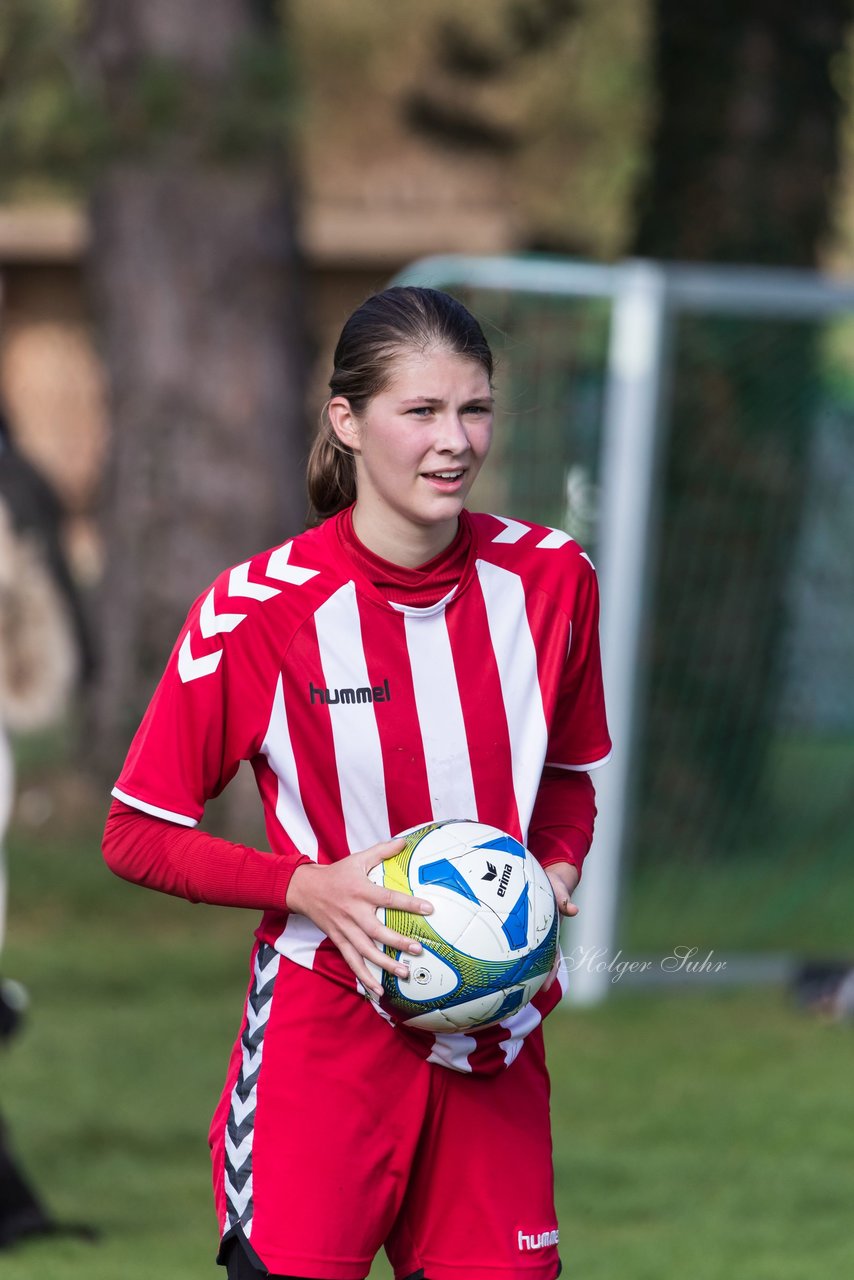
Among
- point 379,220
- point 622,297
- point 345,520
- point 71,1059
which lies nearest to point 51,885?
point 71,1059

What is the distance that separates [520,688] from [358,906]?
0.48m

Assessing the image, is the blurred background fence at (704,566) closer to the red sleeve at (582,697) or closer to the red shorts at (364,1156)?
the red sleeve at (582,697)

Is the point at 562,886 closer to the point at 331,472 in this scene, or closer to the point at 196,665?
the point at 196,665

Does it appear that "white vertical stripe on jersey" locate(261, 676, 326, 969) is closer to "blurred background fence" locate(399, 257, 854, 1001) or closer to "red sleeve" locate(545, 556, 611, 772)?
"red sleeve" locate(545, 556, 611, 772)

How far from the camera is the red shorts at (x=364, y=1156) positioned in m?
3.07

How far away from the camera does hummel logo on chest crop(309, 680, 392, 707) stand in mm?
3109

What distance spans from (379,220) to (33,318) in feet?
13.4

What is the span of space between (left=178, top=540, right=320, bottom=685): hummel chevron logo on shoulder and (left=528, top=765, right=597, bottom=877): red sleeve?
0.60m

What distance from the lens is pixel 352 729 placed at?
3113 mm

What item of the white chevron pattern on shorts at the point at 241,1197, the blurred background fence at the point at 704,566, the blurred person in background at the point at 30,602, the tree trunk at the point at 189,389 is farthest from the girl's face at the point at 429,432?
the tree trunk at the point at 189,389

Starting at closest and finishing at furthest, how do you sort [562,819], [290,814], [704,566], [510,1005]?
[510,1005] → [290,814] → [562,819] → [704,566]

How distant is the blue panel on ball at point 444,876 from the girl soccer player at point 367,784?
0.18 metres

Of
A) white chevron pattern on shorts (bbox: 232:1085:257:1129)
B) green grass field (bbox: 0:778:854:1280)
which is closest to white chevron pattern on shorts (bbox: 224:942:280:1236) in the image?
white chevron pattern on shorts (bbox: 232:1085:257:1129)

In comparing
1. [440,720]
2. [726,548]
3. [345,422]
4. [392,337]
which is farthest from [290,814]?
[726,548]
